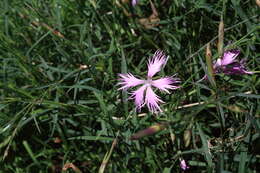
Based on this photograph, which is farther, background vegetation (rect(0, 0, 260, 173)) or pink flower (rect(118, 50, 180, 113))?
background vegetation (rect(0, 0, 260, 173))

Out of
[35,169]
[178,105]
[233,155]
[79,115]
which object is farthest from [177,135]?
[35,169]

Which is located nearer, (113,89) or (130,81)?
(130,81)

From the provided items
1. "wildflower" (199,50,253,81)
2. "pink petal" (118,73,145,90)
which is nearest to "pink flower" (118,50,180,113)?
"pink petal" (118,73,145,90)

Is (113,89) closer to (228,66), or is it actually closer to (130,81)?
(130,81)

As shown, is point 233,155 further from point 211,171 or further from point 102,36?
point 102,36

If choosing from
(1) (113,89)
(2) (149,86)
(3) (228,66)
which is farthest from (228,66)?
(1) (113,89)

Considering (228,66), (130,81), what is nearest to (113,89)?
(130,81)

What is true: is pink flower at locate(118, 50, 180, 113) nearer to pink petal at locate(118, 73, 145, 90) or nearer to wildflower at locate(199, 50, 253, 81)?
pink petal at locate(118, 73, 145, 90)

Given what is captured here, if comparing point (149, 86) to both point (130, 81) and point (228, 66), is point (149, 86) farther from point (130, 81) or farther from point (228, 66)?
point (228, 66)

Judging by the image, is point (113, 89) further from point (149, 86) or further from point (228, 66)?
point (228, 66)

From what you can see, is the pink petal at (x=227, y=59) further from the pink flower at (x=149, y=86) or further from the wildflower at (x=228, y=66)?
the pink flower at (x=149, y=86)

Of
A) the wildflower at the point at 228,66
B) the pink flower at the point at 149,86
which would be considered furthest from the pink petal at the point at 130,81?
the wildflower at the point at 228,66
